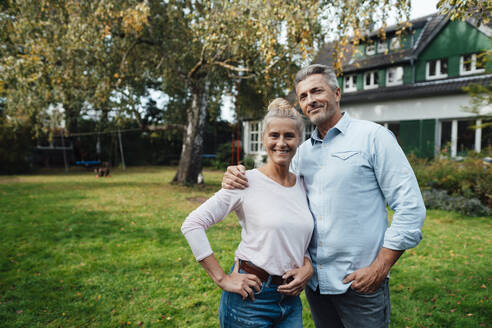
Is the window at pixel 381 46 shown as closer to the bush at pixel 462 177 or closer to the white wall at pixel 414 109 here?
the white wall at pixel 414 109

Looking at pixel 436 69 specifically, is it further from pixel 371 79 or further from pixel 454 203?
pixel 454 203

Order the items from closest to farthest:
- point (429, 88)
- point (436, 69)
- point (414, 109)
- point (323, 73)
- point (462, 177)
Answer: point (323, 73)
point (462, 177)
point (429, 88)
point (414, 109)
point (436, 69)

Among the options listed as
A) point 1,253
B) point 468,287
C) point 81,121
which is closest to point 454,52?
point 468,287

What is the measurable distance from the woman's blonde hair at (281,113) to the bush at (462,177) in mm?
9268

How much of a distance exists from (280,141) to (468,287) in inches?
163

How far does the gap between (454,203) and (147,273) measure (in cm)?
856

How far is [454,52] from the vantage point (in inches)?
619

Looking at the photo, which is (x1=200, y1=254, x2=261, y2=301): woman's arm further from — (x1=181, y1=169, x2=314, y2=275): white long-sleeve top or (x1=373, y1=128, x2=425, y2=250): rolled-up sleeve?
(x1=373, y1=128, x2=425, y2=250): rolled-up sleeve

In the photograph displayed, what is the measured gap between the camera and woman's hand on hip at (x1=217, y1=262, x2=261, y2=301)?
1.80 m

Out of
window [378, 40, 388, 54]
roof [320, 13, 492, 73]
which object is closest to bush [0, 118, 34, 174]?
roof [320, 13, 492, 73]

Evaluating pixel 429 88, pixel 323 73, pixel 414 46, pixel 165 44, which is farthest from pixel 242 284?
pixel 414 46

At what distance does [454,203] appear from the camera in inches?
371

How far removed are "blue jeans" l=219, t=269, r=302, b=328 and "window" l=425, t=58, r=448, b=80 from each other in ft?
58.2

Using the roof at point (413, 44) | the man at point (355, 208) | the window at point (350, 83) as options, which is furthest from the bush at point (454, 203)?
the window at point (350, 83)
